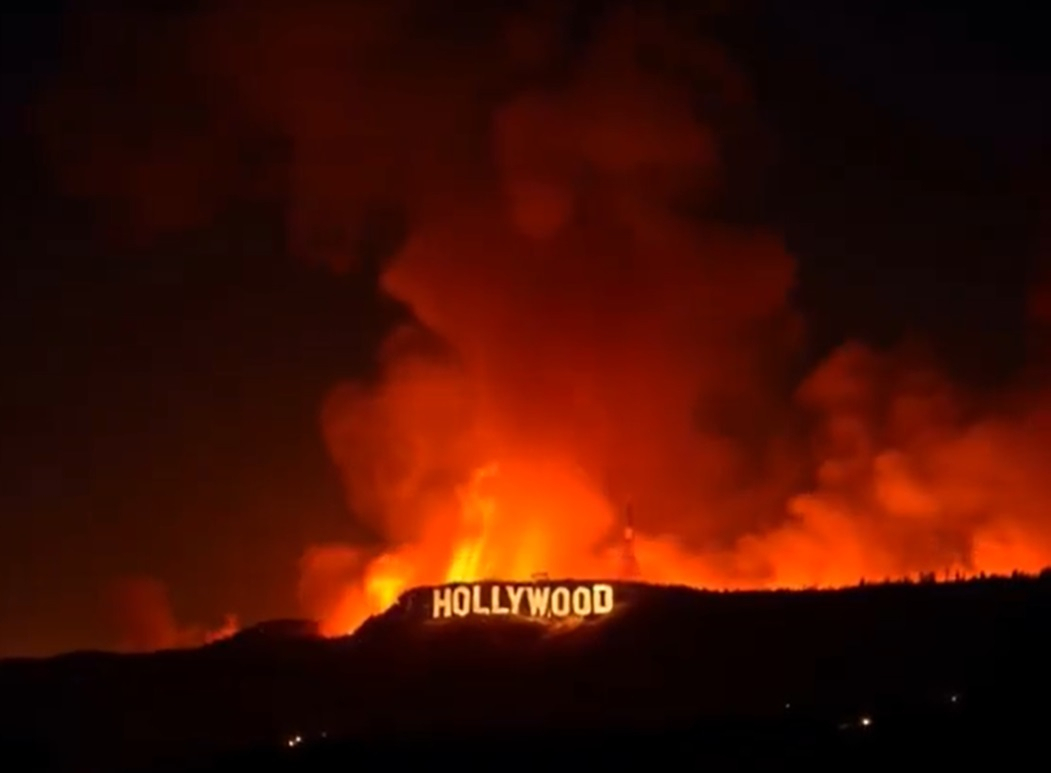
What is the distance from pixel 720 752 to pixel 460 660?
40838mm

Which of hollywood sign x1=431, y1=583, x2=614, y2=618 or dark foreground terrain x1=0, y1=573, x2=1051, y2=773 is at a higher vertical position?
hollywood sign x1=431, y1=583, x2=614, y2=618

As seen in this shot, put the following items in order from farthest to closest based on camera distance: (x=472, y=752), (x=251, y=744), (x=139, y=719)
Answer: (x=139, y=719), (x=251, y=744), (x=472, y=752)

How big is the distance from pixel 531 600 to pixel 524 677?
5000 millimetres

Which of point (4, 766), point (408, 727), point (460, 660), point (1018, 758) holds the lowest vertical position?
point (1018, 758)

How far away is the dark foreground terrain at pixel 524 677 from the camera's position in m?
76.6

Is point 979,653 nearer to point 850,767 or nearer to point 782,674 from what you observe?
point 782,674

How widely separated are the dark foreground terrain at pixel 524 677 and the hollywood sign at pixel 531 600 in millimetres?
773

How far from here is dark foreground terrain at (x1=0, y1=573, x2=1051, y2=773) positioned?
76.6 m

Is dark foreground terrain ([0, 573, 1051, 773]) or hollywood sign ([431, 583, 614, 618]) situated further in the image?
hollywood sign ([431, 583, 614, 618])

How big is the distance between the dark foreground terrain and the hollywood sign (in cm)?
77

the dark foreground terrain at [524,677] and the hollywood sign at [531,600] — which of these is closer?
the dark foreground terrain at [524,677]

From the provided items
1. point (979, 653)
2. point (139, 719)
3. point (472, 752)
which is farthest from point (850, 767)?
point (139, 719)

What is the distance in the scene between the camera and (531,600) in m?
95.7

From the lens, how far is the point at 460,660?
3733 inches
